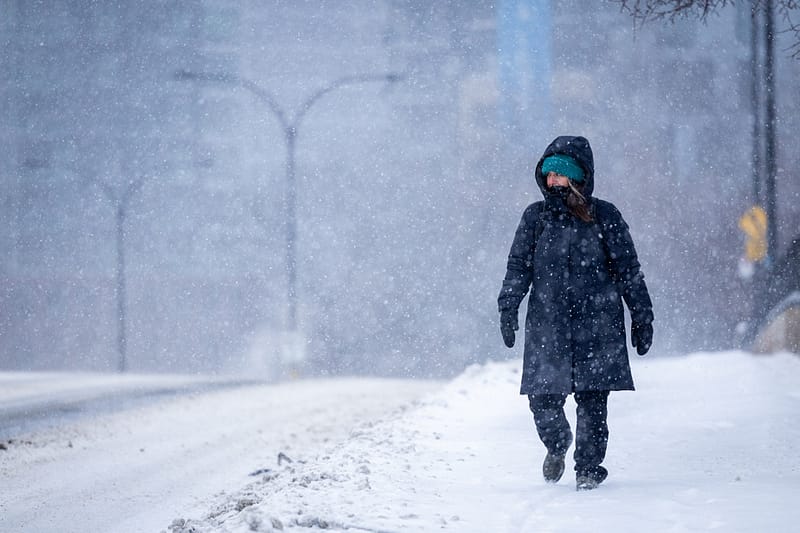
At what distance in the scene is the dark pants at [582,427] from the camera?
5348mm

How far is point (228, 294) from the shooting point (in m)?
73.2

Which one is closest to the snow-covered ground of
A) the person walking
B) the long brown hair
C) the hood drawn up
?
the person walking

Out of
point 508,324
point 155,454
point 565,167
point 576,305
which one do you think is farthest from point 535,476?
point 155,454

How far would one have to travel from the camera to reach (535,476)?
5.90m

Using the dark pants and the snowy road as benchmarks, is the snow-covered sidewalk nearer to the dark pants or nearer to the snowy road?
the dark pants

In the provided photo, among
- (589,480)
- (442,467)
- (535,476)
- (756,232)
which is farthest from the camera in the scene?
(756,232)

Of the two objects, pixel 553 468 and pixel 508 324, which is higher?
pixel 508 324

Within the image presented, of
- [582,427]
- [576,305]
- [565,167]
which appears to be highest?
[565,167]

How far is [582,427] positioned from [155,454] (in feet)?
16.0

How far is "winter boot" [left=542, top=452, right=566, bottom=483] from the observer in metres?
5.54

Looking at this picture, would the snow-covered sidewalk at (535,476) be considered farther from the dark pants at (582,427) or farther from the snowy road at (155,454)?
the snowy road at (155,454)

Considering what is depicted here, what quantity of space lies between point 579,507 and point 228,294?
69.8 meters

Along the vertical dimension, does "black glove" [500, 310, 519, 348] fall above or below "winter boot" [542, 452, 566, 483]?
above

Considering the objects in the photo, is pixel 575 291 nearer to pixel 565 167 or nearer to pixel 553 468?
pixel 565 167
